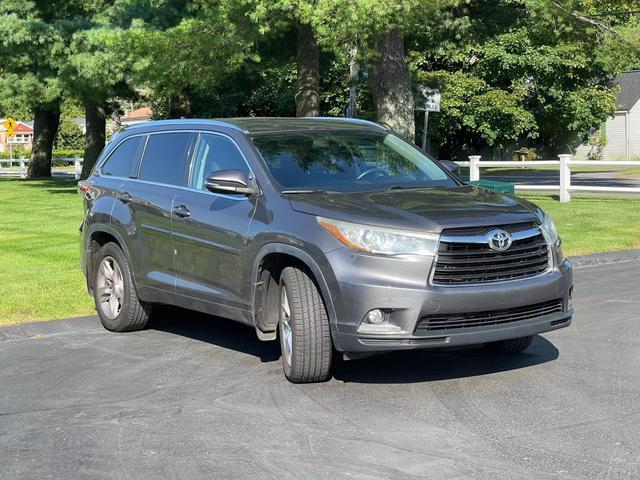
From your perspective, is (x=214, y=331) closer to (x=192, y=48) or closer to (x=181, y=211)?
(x=181, y=211)

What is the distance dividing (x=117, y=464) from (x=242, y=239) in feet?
7.65

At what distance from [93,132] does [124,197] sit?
2845 cm

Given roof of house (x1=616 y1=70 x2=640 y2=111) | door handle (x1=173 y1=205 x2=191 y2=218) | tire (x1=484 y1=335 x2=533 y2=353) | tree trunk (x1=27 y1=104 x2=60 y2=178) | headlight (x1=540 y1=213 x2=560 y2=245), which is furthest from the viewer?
roof of house (x1=616 y1=70 x2=640 y2=111)

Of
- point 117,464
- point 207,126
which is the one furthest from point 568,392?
point 207,126

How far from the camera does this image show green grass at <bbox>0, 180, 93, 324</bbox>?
33.0ft

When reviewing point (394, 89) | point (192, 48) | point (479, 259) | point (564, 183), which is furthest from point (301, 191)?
point (564, 183)

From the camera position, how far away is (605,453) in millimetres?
5258

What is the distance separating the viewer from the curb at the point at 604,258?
1291 cm

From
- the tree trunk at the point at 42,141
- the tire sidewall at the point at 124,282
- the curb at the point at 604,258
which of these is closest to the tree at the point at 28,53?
the tree trunk at the point at 42,141

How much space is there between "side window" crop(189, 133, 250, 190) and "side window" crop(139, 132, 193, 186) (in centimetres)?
14

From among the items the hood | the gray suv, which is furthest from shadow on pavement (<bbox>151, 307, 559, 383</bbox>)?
the hood

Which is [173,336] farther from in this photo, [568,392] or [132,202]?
[568,392]

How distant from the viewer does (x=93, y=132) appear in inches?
1431

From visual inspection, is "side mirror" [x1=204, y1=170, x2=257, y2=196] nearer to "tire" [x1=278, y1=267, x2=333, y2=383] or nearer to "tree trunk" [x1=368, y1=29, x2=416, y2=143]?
"tire" [x1=278, y1=267, x2=333, y2=383]
